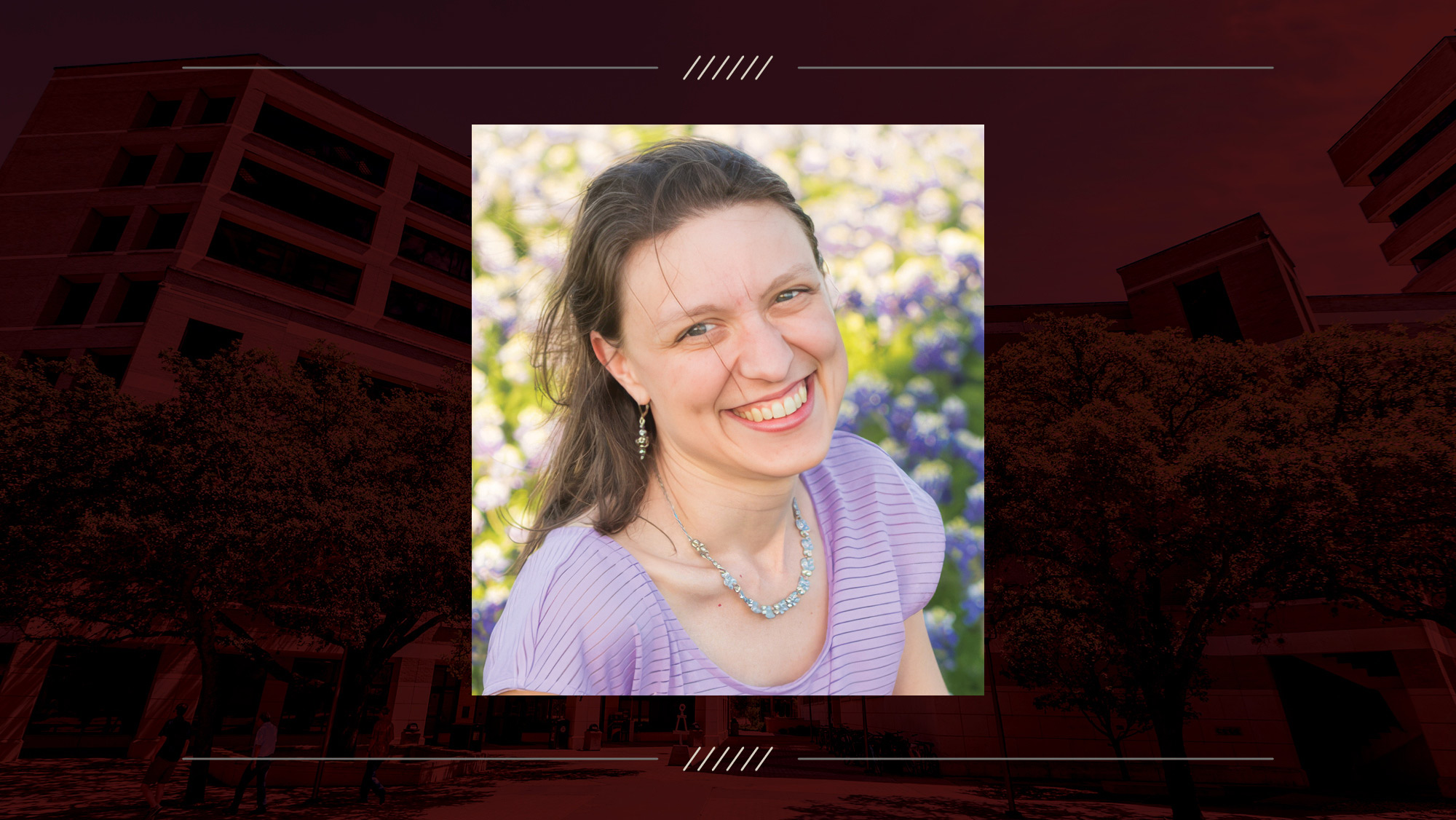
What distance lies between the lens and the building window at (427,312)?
29766 millimetres

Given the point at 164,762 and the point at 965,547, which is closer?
the point at 965,547

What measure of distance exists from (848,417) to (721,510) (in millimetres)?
1673

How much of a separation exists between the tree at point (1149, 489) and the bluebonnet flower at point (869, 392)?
18.2 feet

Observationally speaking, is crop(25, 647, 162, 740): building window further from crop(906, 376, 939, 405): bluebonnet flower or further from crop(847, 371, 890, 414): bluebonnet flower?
crop(906, 376, 939, 405): bluebonnet flower

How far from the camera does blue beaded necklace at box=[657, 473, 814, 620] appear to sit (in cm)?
732

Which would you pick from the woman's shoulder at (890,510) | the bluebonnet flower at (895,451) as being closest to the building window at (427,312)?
the woman's shoulder at (890,510)

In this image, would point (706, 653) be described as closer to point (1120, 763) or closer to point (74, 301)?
point (1120, 763)

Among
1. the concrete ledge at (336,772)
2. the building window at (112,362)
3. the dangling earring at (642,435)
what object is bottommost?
the concrete ledge at (336,772)

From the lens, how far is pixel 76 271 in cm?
2506

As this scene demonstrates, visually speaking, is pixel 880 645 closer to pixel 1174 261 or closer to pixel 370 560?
pixel 370 560

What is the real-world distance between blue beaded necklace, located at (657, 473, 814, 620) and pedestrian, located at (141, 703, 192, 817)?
9.81 metres

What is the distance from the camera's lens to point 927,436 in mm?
8227

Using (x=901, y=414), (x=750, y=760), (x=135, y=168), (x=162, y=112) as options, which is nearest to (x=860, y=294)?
(x=901, y=414)

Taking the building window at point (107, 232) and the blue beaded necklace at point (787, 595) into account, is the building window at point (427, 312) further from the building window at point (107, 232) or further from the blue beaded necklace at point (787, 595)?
the blue beaded necklace at point (787, 595)
